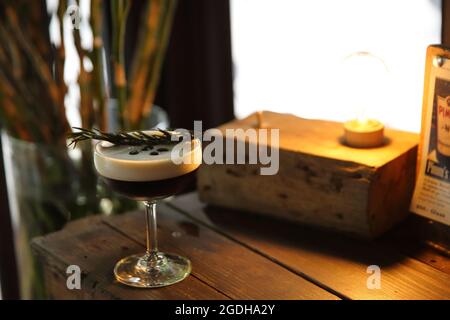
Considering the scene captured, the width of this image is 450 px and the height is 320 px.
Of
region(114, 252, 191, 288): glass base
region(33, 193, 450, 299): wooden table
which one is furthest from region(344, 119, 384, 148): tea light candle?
Answer: region(114, 252, 191, 288): glass base

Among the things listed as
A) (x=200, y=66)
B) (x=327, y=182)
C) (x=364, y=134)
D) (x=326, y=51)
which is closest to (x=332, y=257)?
(x=327, y=182)

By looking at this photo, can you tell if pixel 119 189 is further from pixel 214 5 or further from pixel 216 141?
pixel 214 5

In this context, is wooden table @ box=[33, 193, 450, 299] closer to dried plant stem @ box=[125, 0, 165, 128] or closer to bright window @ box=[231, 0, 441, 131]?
bright window @ box=[231, 0, 441, 131]

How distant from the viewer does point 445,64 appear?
54.1 inches

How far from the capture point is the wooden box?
145cm

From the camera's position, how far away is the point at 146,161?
124 cm

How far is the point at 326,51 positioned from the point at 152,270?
802 mm

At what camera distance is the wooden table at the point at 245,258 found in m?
1.32

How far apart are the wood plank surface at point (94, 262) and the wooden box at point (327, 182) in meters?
A: 0.27

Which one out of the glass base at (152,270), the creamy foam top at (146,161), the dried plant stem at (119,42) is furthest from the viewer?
the dried plant stem at (119,42)

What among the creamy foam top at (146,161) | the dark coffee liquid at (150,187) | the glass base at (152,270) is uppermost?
the creamy foam top at (146,161)

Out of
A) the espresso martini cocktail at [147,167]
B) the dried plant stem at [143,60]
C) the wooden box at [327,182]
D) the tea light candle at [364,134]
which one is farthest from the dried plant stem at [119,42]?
the tea light candle at [364,134]

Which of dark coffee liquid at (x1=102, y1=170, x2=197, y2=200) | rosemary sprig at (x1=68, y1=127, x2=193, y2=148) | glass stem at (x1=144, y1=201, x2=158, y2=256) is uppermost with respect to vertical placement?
rosemary sprig at (x1=68, y1=127, x2=193, y2=148)

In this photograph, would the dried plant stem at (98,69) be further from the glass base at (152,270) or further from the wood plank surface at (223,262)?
the glass base at (152,270)
